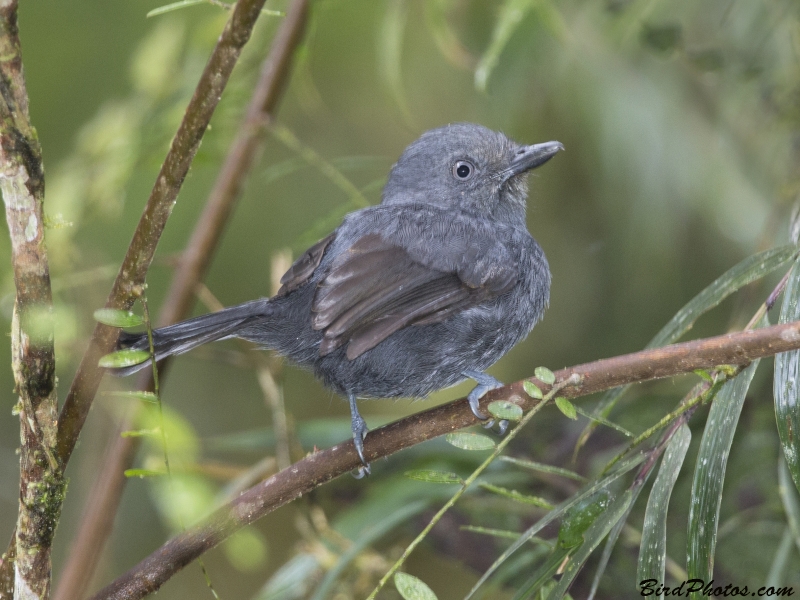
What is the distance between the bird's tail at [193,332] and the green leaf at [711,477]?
4.28 feet

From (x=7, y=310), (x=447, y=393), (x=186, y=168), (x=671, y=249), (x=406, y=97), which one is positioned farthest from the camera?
(x=406, y=97)

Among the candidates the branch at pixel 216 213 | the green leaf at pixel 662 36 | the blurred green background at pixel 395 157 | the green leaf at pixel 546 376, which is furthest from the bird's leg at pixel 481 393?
the green leaf at pixel 662 36

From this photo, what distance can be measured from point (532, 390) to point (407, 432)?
331 millimetres

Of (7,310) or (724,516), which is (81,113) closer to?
(7,310)

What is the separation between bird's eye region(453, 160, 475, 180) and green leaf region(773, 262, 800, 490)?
1.57 metres

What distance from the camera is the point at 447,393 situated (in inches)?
180

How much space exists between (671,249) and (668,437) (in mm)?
2145

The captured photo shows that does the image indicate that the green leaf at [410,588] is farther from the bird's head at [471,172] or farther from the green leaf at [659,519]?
→ the bird's head at [471,172]

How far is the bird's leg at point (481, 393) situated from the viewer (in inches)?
75.3

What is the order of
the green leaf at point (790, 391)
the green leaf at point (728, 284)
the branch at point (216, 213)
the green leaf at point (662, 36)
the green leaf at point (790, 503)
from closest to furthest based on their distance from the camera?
the green leaf at point (790, 391) → the green leaf at point (728, 284) → the green leaf at point (790, 503) → the branch at point (216, 213) → the green leaf at point (662, 36)

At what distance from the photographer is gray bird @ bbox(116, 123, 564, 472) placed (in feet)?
7.82

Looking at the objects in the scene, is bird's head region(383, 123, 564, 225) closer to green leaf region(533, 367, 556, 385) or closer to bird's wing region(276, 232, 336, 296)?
bird's wing region(276, 232, 336, 296)

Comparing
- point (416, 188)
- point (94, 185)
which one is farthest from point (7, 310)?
point (416, 188)

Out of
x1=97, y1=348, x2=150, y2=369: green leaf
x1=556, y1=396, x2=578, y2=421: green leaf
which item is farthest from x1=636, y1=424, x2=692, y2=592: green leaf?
x1=97, y1=348, x2=150, y2=369: green leaf
